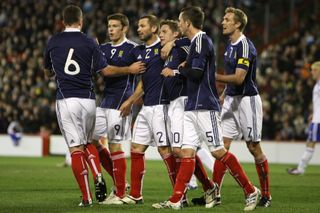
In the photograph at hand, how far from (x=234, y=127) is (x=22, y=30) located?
68.6 feet

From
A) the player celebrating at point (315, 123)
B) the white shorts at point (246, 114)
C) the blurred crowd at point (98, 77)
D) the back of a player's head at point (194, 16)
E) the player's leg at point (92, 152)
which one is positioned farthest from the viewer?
the blurred crowd at point (98, 77)

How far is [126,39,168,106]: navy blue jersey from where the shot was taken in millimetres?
10484

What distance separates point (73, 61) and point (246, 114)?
92.7 inches

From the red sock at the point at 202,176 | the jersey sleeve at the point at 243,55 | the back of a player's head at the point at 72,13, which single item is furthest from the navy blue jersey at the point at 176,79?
the back of a player's head at the point at 72,13

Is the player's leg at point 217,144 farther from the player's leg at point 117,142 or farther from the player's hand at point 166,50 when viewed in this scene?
the player's leg at point 117,142

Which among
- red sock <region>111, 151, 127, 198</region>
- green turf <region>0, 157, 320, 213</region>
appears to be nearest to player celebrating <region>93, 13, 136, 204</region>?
red sock <region>111, 151, 127, 198</region>

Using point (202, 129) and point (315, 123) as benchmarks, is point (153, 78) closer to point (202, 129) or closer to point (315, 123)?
point (202, 129)

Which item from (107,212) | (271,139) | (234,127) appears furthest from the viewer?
(271,139)

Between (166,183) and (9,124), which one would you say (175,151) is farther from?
(9,124)

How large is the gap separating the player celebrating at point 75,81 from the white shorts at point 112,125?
2.38 feet

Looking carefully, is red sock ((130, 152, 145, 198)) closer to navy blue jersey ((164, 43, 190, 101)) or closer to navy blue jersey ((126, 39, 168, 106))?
navy blue jersey ((126, 39, 168, 106))

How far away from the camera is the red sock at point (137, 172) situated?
10.5 m

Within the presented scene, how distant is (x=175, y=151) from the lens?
33.5 ft

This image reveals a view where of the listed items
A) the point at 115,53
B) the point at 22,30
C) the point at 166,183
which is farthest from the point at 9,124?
the point at 115,53
